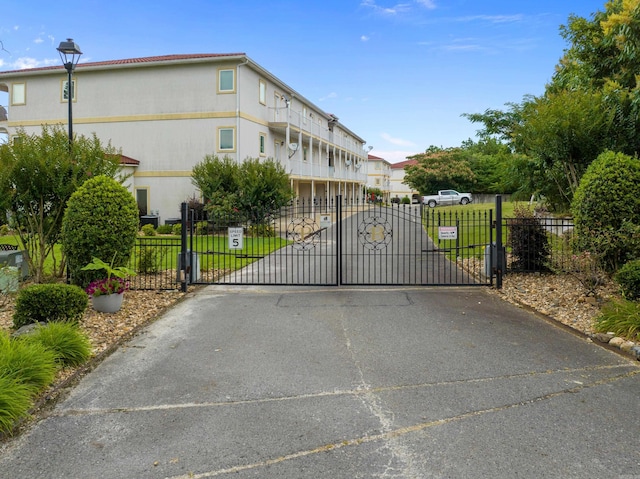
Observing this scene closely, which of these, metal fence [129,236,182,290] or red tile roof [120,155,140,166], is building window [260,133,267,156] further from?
metal fence [129,236,182,290]

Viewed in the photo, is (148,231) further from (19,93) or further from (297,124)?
(19,93)

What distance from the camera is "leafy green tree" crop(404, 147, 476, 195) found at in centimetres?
5316

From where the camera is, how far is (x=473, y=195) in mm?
54312

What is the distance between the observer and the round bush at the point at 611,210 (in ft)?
27.3

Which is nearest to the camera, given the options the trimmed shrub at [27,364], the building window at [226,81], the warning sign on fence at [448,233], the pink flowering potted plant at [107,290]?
the trimmed shrub at [27,364]

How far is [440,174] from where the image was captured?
53.0 m

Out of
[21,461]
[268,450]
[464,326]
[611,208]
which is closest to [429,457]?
[268,450]

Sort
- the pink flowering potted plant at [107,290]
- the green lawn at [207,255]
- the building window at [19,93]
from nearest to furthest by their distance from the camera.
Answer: the pink flowering potted plant at [107,290] < the green lawn at [207,255] < the building window at [19,93]

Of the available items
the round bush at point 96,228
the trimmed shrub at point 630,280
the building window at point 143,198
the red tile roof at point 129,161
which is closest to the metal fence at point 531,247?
the trimmed shrub at point 630,280

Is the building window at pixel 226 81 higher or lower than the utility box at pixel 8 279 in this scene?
higher

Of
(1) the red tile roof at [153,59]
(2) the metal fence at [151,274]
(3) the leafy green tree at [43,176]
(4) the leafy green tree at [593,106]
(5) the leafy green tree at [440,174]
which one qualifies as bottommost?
(2) the metal fence at [151,274]

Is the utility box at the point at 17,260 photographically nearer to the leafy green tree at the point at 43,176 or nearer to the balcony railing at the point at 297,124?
the leafy green tree at the point at 43,176

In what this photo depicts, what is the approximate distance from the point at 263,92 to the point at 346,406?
25084mm

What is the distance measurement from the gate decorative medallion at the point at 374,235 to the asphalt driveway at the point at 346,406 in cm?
316
